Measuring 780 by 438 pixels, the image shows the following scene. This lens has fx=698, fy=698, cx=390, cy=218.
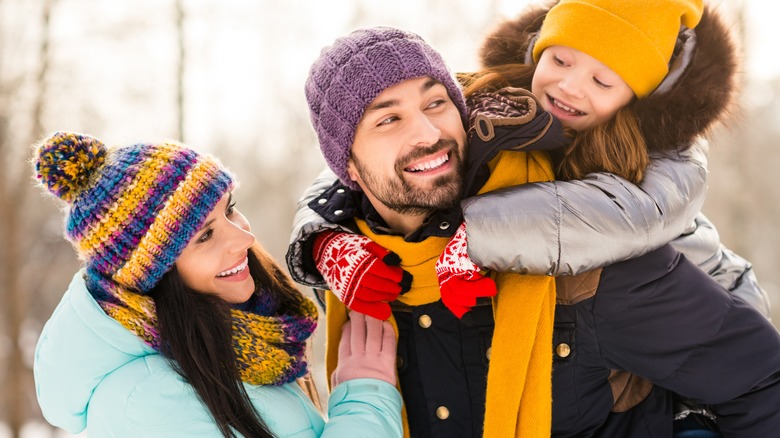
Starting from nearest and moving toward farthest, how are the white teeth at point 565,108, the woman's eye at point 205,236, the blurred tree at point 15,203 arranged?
the woman's eye at point 205,236 → the white teeth at point 565,108 → the blurred tree at point 15,203

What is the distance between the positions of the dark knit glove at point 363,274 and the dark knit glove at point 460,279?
20 cm

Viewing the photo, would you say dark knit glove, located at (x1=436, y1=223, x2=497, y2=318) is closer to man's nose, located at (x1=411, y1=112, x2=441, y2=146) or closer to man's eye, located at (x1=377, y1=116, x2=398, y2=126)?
Answer: man's nose, located at (x1=411, y1=112, x2=441, y2=146)

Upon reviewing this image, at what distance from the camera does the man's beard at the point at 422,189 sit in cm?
202

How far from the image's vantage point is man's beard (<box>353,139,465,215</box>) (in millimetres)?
2020

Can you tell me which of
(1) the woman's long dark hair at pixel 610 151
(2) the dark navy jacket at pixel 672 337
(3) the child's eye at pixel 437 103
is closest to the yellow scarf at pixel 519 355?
(2) the dark navy jacket at pixel 672 337

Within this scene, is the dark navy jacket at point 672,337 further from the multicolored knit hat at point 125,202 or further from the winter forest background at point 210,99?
the multicolored knit hat at point 125,202

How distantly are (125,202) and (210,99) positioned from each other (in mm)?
7769

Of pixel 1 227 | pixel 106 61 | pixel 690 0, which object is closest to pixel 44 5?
pixel 106 61

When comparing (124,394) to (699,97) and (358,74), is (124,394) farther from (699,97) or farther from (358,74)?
(699,97)

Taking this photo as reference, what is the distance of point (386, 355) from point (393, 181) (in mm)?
529

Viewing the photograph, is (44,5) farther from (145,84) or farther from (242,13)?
(242,13)

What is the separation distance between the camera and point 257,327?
6.80 ft

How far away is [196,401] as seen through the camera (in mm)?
1865

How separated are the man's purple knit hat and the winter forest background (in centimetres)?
17
